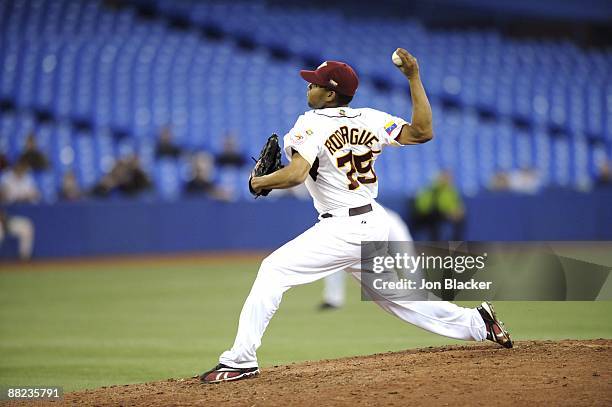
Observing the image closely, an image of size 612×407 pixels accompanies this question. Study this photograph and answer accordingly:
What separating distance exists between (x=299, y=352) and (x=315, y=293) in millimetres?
4951

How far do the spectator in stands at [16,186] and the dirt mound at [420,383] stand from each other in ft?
35.3

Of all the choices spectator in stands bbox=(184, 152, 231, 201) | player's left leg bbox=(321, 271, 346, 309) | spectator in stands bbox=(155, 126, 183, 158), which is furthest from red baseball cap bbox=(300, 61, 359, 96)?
spectator in stands bbox=(155, 126, 183, 158)

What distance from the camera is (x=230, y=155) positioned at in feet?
60.8

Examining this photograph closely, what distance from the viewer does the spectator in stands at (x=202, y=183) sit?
17.7 metres

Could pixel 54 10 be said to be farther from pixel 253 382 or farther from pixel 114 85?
pixel 253 382

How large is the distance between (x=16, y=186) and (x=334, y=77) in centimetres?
1168

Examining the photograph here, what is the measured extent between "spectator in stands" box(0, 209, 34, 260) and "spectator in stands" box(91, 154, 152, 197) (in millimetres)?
1449

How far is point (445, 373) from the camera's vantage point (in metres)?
6.15

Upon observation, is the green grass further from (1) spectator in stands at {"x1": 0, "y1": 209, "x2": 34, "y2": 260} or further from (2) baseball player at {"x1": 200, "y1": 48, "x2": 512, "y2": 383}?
(2) baseball player at {"x1": 200, "y1": 48, "x2": 512, "y2": 383}

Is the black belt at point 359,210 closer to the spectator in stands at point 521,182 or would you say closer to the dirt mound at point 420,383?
the dirt mound at point 420,383

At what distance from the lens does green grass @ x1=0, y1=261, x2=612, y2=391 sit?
8.40 m

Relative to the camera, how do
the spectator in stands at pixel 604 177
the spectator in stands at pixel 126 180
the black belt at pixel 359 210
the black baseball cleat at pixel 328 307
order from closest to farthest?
the black belt at pixel 359 210
the black baseball cleat at pixel 328 307
the spectator in stands at pixel 126 180
the spectator in stands at pixel 604 177

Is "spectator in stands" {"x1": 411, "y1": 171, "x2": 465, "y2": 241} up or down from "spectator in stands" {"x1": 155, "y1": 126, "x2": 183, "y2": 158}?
down

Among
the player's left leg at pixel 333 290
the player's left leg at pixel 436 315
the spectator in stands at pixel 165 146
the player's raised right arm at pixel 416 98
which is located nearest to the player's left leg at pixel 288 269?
the player's left leg at pixel 436 315
